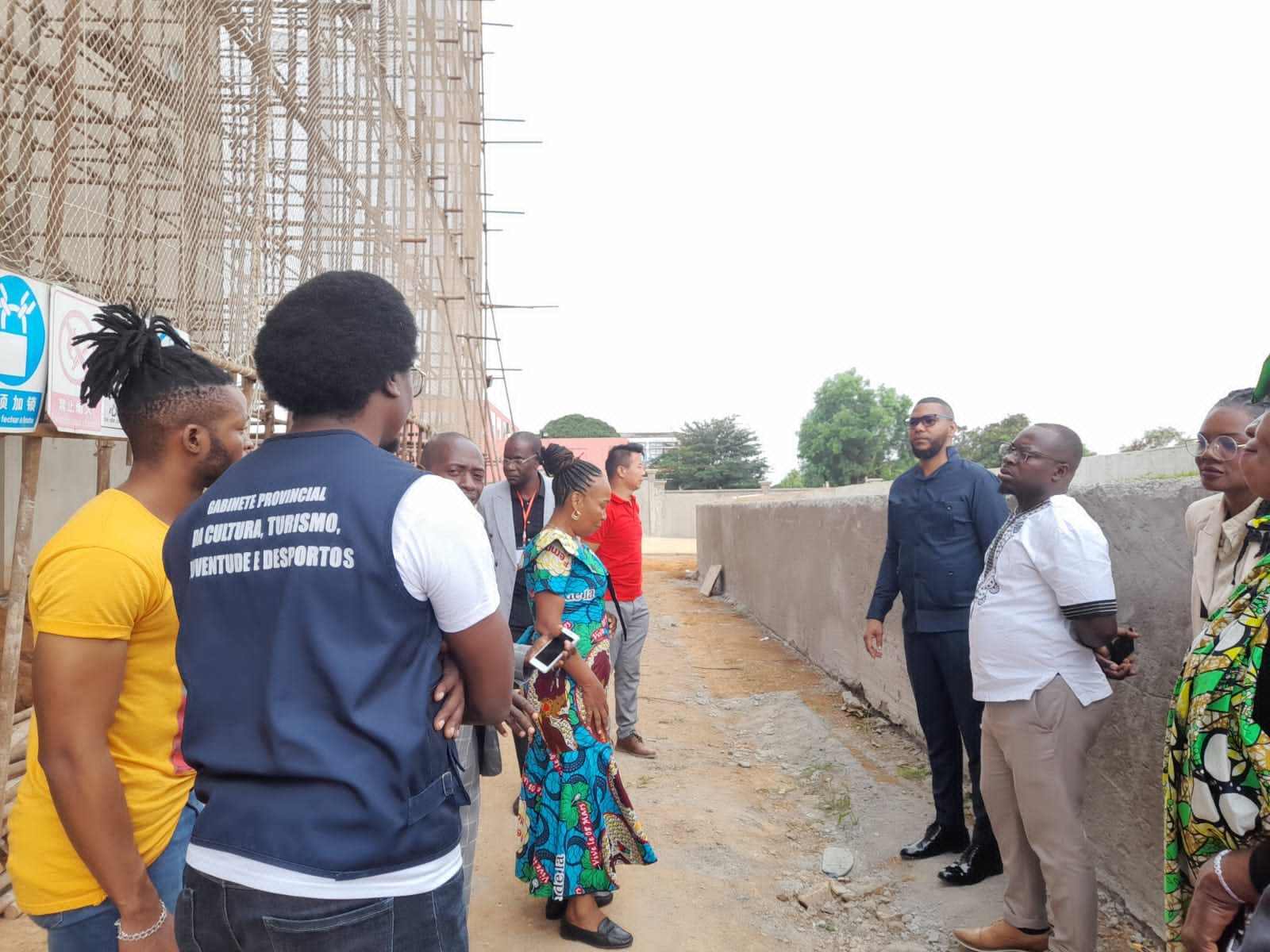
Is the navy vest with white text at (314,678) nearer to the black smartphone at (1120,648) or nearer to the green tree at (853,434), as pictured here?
the black smartphone at (1120,648)

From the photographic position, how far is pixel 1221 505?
266 centimetres

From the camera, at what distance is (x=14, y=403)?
3.32 meters

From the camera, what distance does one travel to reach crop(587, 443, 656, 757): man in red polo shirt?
565cm

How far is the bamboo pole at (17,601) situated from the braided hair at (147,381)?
1829mm

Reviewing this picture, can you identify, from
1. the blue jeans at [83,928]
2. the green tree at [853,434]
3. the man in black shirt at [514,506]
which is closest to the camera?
the blue jeans at [83,928]

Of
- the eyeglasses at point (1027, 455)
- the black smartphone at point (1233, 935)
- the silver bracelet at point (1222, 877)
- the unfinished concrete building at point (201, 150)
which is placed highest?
the unfinished concrete building at point (201, 150)

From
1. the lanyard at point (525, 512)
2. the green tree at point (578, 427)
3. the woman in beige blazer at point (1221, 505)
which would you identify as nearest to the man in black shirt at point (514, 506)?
the lanyard at point (525, 512)

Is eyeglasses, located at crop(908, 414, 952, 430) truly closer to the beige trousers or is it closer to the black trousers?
the black trousers

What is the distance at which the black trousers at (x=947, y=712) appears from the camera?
3885 mm

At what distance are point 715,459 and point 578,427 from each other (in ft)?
50.8

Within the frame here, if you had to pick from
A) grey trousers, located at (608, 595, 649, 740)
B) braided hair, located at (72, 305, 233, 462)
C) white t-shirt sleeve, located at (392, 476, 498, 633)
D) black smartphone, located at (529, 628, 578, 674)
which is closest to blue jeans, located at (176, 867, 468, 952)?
white t-shirt sleeve, located at (392, 476, 498, 633)

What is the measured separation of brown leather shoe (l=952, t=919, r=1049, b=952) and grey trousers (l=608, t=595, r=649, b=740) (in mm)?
2652

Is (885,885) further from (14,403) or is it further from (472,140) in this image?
(472,140)

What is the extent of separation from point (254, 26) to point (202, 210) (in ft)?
4.35
